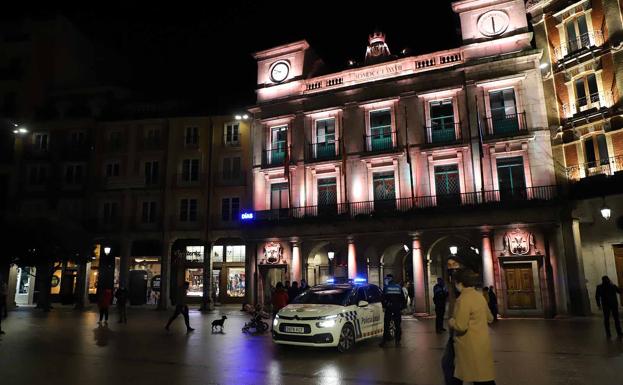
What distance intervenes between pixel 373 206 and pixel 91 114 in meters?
25.3

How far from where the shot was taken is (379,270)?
26625 mm

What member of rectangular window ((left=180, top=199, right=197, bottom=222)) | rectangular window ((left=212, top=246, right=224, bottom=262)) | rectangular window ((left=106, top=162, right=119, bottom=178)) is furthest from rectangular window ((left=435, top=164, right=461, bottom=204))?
rectangular window ((left=106, top=162, right=119, bottom=178))

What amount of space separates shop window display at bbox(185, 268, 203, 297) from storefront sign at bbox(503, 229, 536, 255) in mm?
22345

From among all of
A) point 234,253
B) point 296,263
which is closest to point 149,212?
point 234,253

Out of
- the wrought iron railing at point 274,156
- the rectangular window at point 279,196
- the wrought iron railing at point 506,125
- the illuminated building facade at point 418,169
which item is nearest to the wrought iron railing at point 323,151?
the illuminated building facade at point 418,169

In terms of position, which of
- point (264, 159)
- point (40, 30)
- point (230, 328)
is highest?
point (40, 30)

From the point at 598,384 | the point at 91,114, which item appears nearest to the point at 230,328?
the point at 598,384

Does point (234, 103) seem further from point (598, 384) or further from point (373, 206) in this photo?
point (598, 384)

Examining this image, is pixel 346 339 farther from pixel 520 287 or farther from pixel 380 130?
pixel 380 130

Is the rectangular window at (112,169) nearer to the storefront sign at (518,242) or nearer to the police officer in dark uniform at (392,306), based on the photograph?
the storefront sign at (518,242)

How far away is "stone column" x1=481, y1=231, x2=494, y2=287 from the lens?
74.9 ft

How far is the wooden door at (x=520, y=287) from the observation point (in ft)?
74.7

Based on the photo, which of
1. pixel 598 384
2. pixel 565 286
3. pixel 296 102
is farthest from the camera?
pixel 296 102

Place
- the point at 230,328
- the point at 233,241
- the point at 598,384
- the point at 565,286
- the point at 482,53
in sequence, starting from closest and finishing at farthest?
the point at 598,384 → the point at 230,328 → the point at 565,286 → the point at 482,53 → the point at 233,241
